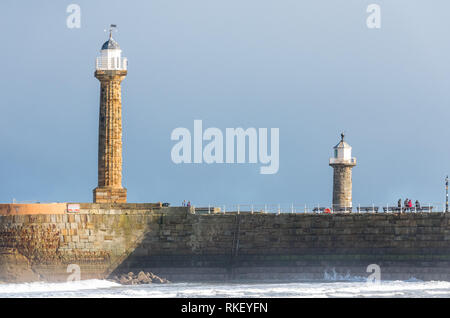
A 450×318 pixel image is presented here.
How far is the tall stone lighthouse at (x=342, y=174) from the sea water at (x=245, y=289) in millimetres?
10944

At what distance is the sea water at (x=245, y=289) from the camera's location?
268 feet

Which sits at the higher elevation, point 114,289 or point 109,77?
point 109,77

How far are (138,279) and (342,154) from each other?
65.1ft

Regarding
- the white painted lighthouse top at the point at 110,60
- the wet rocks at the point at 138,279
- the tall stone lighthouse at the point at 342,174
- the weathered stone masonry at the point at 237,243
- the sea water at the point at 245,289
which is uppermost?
the white painted lighthouse top at the point at 110,60

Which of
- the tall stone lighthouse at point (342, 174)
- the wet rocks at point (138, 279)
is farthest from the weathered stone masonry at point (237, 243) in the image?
the tall stone lighthouse at point (342, 174)

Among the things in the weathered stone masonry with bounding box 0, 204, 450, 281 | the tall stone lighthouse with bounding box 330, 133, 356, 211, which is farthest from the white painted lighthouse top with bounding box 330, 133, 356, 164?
the weathered stone masonry with bounding box 0, 204, 450, 281

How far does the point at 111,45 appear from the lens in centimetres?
9488

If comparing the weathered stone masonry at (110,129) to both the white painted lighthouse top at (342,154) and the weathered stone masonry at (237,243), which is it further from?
the white painted lighthouse top at (342,154)

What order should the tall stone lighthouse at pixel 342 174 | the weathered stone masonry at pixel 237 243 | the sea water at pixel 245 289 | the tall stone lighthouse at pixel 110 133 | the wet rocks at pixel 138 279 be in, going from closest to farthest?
the sea water at pixel 245 289 → the weathered stone masonry at pixel 237 243 → the wet rocks at pixel 138 279 → the tall stone lighthouse at pixel 110 133 → the tall stone lighthouse at pixel 342 174

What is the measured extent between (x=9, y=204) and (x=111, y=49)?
12.9 m
